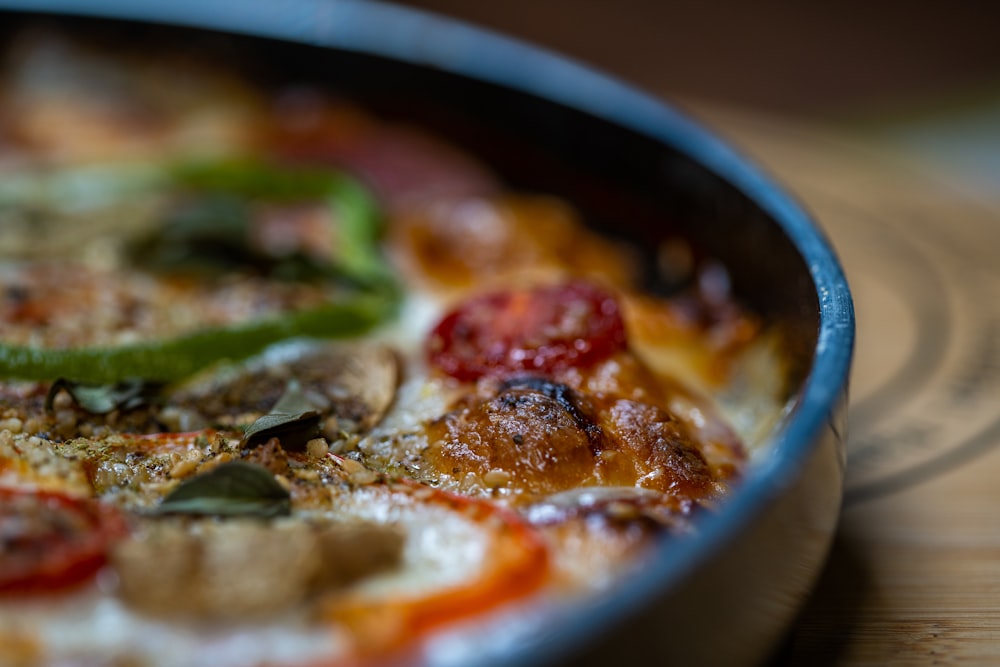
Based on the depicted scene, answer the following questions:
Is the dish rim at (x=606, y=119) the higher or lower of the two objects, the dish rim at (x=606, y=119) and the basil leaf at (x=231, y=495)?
the higher

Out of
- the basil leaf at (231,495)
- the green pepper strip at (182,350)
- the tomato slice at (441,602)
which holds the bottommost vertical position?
the tomato slice at (441,602)

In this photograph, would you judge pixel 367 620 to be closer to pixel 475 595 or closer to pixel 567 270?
pixel 475 595

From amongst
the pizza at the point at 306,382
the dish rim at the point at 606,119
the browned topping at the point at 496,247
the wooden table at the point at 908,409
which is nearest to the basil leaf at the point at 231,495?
the pizza at the point at 306,382

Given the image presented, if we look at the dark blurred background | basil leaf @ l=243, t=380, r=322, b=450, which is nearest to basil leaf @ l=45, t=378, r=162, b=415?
basil leaf @ l=243, t=380, r=322, b=450

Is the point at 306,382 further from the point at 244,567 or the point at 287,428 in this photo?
the point at 244,567

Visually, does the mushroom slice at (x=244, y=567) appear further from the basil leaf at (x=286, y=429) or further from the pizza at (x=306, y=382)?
the basil leaf at (x=286, y=429)
